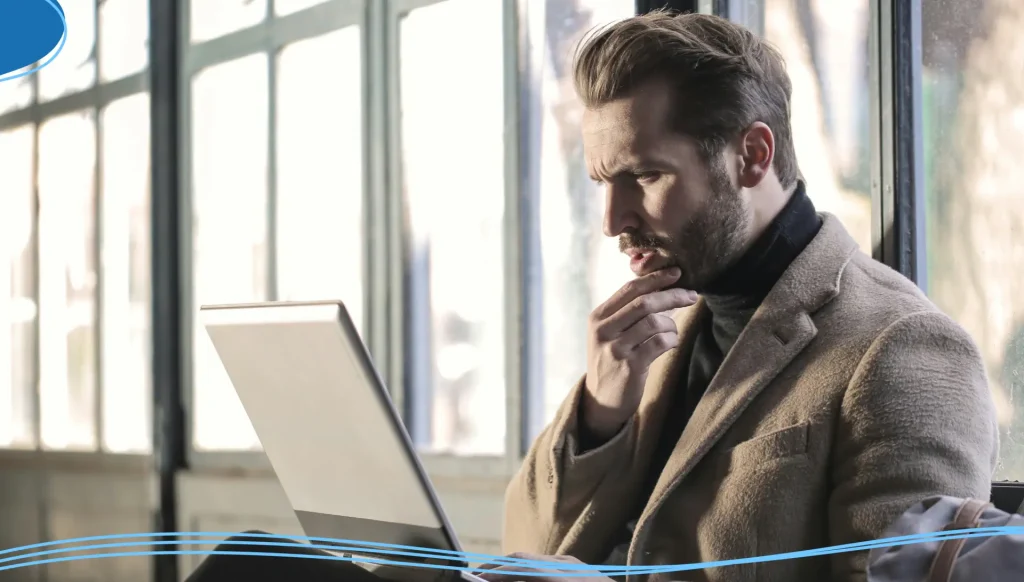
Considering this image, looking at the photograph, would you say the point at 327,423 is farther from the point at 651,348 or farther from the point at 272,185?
the point at 272,185

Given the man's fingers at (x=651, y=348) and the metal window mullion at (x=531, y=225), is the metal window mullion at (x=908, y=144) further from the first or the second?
the metal window mullion at (x=531, y=225)

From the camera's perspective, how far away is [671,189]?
1.41 m

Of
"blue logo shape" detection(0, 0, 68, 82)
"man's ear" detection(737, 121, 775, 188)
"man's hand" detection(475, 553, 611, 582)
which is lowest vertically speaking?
"man's hand" detection(475, 553, 611, 582)

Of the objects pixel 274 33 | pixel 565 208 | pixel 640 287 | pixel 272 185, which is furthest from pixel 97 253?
pixel 640 287

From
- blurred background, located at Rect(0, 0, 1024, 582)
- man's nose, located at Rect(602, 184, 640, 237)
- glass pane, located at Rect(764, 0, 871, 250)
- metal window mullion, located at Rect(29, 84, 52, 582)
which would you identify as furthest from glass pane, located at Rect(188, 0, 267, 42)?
man's nose, located at Rect(602, 184, 640, 237)

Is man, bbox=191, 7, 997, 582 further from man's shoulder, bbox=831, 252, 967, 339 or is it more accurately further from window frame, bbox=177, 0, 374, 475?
window frame, bbox=177, 0, 374, 475

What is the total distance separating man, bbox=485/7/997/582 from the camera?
3.96 feet

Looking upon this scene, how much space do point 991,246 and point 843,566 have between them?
2.39 ft

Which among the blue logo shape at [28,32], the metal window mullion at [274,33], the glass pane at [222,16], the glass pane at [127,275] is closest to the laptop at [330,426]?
the blue logo shape at [28,32]

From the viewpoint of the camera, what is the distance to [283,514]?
3381mm

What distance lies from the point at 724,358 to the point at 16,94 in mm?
3401

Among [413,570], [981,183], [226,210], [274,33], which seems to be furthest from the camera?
[226,210]

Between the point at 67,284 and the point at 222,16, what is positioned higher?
the point at 222,16

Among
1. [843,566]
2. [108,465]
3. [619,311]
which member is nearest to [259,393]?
[619,311]
